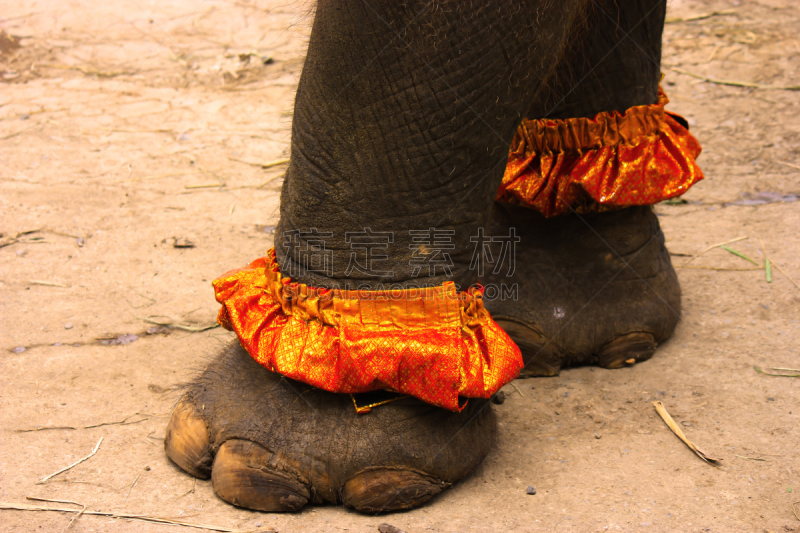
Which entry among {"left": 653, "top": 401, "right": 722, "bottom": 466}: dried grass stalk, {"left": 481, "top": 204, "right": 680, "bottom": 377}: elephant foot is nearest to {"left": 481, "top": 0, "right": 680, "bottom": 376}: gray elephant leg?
{"left": 481, "top": 204, "right": 680, "bottom": 377}: elephant foot

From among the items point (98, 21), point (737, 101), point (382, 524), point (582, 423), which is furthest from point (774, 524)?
point (98, 21)

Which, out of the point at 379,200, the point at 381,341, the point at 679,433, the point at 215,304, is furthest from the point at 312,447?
the point at 215,304

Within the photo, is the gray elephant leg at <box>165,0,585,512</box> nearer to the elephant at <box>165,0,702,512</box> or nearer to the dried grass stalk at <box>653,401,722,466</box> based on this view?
the elephant at <box>165,0,702,512</box>

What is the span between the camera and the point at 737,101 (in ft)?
9.59

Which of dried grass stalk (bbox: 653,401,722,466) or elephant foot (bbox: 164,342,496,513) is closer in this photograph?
elephant foot (bbox: 164,342,496,513)

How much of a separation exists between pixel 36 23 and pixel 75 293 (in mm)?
2552

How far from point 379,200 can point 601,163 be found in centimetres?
62

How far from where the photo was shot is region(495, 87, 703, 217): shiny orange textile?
57.4 inches

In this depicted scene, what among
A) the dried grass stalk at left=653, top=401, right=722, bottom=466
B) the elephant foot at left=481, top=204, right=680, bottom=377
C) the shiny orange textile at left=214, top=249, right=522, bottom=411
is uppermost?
the shiny orange textile at left=214, top=249, right=522, bottom=411

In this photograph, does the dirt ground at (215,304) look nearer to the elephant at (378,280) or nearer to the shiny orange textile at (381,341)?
the elephant at (378,280)

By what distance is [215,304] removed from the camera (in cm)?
175

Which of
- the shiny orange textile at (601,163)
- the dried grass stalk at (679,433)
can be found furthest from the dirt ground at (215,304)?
the shiny orange textile at (601,163)

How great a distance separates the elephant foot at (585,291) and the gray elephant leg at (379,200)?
0.39 m

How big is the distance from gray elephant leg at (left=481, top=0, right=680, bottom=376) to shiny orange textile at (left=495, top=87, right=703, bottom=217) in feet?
0.14
